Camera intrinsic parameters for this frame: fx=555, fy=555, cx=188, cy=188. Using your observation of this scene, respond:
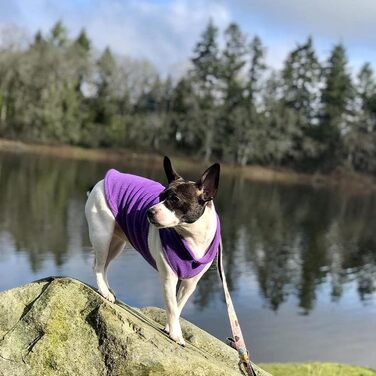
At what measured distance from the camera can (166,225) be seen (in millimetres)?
5230

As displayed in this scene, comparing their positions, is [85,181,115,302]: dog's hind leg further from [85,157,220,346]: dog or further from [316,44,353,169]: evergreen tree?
[316,44,353,169]: evergreen tree

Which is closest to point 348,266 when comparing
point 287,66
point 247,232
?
→ point 247,232

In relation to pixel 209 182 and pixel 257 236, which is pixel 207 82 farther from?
pixel 209 182

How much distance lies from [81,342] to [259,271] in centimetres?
1822

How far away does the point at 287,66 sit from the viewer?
97812mm

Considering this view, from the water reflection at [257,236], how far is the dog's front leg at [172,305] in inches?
448

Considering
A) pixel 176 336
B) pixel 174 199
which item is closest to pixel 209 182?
pixel 174 199

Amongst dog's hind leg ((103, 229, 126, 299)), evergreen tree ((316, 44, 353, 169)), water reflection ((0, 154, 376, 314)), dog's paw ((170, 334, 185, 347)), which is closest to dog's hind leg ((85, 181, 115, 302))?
dog's hind leg ((103, 229, 126, 299))

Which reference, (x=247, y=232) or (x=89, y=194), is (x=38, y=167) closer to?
(x=247, y=232)

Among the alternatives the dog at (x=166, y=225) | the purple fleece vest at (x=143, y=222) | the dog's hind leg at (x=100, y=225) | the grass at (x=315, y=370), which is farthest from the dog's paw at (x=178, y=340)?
the grass at (x=315, y=370)

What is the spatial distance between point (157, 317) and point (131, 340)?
221 centimetres

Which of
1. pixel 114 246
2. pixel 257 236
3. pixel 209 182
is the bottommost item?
pixel 257 236

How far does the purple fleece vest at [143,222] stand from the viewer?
5.62 metres

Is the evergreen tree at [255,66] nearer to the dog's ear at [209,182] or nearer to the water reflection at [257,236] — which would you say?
the water reflection at [257,236]
